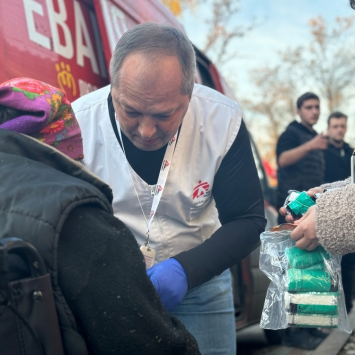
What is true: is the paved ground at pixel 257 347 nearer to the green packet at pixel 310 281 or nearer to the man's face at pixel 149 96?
the green packet at pixel 310 281

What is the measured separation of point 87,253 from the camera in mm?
1134

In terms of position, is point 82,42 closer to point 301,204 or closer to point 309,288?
point 301,204

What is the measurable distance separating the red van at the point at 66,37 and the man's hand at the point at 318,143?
181 cm

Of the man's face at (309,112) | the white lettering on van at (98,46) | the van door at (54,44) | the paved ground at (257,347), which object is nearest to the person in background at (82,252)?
the van door at (54,44)

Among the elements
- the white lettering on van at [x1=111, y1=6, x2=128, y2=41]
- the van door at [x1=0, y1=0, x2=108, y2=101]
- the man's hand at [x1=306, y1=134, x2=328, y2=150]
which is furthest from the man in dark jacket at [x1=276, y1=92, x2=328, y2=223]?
the van door at [x1=0, y1=0, x2=108, y2=101]

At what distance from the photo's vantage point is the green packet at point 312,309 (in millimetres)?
1739

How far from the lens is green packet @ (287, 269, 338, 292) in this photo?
1.73 meters

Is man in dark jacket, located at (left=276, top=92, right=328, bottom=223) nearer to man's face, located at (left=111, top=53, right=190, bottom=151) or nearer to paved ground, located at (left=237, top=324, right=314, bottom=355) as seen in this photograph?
paved ground, located at (left=237, top=324, right=314, bottom=355)

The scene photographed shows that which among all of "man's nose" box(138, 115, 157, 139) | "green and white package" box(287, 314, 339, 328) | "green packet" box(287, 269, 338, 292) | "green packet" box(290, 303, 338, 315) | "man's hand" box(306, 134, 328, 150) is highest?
"man's nose" box(138, 115, 157, 139)

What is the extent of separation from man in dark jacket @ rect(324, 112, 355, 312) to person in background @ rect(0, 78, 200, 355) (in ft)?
12.5

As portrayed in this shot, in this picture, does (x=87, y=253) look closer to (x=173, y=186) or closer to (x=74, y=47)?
(x=173, y=186)

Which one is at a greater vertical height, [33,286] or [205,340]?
[33,286]

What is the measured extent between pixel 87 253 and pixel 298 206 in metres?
0.93

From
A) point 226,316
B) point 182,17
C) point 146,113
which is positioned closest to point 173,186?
point 146,113
